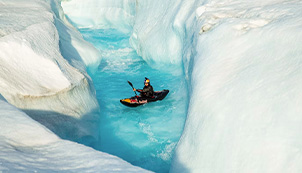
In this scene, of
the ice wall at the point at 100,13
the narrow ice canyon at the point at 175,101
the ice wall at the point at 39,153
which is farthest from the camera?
the ice wall at the point at 100,13

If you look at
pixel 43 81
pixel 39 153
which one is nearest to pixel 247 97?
pixel 39 153

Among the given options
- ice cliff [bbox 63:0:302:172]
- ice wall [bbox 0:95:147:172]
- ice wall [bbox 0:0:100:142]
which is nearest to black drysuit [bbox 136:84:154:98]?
ice wall [bbox 0:0:100:142]

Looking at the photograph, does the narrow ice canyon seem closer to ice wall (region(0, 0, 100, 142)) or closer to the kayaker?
ice wall (region(0, 0, 100, 142))

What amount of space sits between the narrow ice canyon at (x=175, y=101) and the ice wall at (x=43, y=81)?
0.03 m

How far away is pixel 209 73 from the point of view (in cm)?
594

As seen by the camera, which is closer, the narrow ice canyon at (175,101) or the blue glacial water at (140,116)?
the narrow ice canyon at (175,101)

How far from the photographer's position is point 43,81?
6.87 m

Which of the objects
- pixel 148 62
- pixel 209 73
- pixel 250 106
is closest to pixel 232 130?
pixel 250 106

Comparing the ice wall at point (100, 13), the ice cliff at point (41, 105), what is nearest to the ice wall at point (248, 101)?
the ice cliff at point (41, 105)

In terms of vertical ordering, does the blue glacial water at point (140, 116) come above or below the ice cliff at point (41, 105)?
below

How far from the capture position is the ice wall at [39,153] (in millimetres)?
3166

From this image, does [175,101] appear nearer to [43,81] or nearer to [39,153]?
[43,81]

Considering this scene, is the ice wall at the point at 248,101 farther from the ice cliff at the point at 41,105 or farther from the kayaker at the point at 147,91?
the kayaker at the point at 147,91

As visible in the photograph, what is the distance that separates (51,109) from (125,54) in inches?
428
